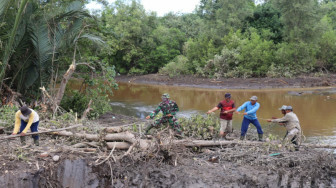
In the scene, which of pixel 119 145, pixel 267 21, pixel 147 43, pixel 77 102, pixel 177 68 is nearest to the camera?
pixel 119 145

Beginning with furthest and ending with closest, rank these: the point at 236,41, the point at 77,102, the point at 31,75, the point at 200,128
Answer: the point at 236,41, the point at 77,102, the point at 31,75, the point at 200,128

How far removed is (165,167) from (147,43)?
1184 inches

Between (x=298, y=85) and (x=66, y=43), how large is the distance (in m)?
20.2

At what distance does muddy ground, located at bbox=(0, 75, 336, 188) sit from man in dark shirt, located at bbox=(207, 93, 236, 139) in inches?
39.1

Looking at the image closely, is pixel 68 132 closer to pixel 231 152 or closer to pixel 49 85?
pixel 231 152

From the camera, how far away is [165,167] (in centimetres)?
721

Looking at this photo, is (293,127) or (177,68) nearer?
(293,127)

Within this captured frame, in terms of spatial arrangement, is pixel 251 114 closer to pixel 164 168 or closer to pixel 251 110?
pixel 251 110

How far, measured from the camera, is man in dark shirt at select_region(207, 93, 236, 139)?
865 cm

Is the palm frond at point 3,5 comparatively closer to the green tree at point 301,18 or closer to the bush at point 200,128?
the bush at point 200,128

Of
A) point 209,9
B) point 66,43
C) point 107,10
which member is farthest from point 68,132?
point 107,10

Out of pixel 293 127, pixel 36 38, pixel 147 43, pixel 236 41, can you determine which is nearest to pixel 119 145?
pixel 293 127

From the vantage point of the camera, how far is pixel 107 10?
38.3 metres

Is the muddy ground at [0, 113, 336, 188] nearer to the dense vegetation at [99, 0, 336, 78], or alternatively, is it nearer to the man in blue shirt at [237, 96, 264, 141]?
the man in blue shirt at [237, 96, 264, 141]
